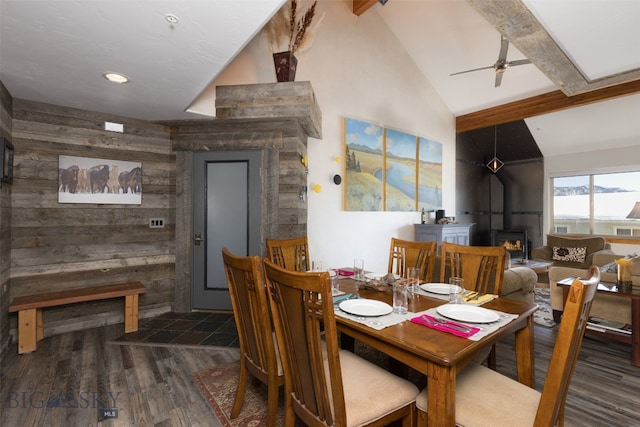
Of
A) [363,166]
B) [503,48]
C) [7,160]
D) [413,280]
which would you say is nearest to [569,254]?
[503,48]

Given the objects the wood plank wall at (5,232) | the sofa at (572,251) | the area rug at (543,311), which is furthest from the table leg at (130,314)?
the sofa at (572,251)

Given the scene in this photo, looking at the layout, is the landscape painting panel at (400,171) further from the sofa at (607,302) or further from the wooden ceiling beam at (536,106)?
the sofa at (607,302)

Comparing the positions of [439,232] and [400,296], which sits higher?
[439,232]

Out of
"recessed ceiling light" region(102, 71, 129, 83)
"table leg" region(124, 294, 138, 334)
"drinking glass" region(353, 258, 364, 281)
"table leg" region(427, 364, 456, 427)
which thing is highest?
"recessed ceiling light" region(102, 71, 129, 83)

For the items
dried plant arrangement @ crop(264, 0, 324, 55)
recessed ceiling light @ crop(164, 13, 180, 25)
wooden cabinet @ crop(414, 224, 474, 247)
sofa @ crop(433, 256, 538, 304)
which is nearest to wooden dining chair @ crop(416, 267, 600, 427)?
sofa @ crop(433, 256, 538, 304)

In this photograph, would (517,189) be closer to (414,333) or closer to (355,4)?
(355,4)

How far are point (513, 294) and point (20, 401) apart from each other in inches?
159

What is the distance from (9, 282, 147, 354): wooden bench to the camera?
2.71m

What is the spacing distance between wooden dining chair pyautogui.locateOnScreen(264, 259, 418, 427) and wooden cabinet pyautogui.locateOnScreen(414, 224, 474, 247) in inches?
183

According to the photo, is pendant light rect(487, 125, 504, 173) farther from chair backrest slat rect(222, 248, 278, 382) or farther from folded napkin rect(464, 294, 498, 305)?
chair backrest slat rect(222, 248, 278, 382)

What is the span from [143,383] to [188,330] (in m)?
0.96

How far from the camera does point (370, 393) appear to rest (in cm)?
137

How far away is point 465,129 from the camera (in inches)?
278

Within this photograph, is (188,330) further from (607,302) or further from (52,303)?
(607,302)
